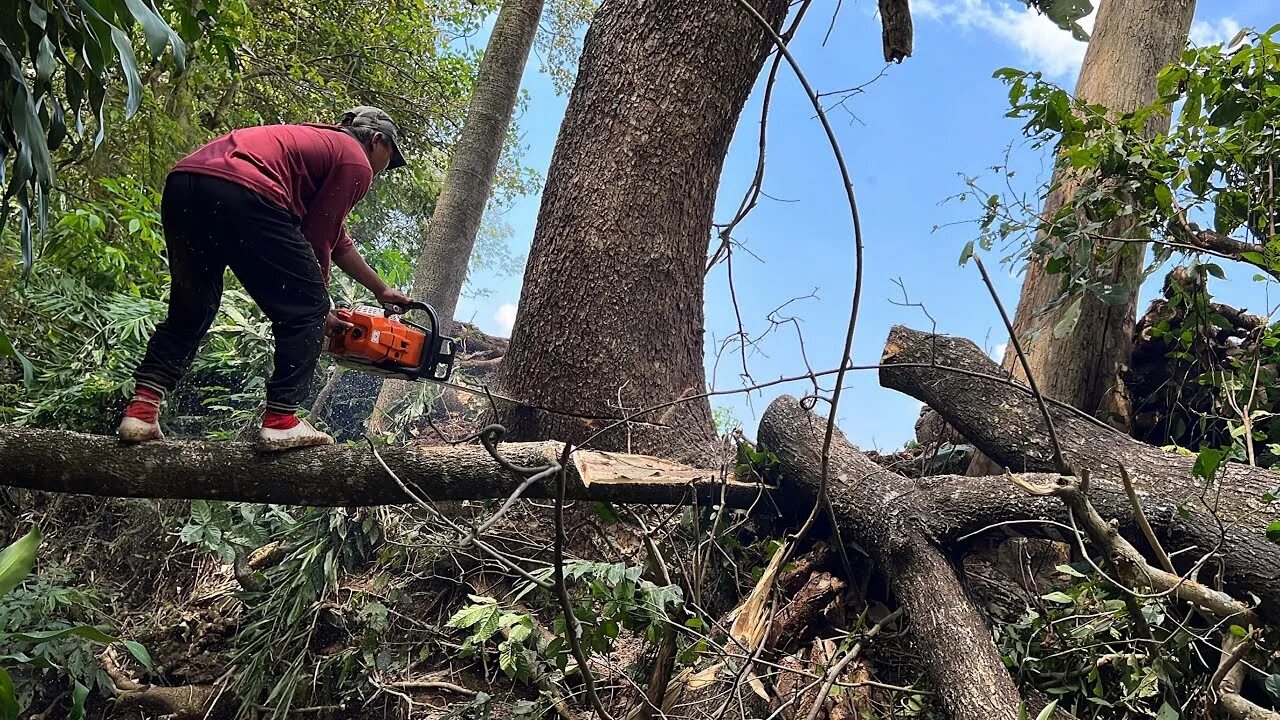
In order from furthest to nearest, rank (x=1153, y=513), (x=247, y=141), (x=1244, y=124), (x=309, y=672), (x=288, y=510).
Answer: (x=288, y=510) < (x=309, y=672) < (x=1244, y=124) < (x=247, y=141) < (x=1153, y=513)

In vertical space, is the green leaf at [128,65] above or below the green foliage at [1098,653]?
above

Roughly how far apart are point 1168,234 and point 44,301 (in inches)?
184

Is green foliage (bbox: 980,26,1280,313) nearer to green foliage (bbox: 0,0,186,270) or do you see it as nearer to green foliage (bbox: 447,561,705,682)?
green foliage (bbox: 447,561,705,682)

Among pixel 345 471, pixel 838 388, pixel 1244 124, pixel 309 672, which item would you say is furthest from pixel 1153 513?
pixel 309 672

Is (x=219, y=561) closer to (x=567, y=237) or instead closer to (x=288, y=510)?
(x=288, y=510)

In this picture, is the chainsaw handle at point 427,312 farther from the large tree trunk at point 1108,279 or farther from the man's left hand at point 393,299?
the large tree trunk at point 1108,279

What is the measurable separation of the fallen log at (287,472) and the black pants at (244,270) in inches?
7.5

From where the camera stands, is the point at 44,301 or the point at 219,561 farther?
the point at 44,301

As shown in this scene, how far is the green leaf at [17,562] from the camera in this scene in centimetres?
118

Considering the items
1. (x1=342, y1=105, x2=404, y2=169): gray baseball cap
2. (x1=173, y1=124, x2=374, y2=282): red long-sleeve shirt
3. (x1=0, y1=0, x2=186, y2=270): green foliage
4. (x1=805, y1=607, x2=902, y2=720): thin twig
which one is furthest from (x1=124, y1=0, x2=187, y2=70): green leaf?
(x1=805, y1=607, x2=902, y2=720): thin twig

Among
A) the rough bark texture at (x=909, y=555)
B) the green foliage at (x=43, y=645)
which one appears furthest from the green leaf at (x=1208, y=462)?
the green foliage at (x=43, y=645)

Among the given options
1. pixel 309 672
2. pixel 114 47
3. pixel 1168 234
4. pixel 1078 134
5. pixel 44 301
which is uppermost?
pixel 1078 134

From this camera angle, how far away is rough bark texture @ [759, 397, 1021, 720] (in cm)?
173

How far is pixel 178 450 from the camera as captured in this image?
2.02m
